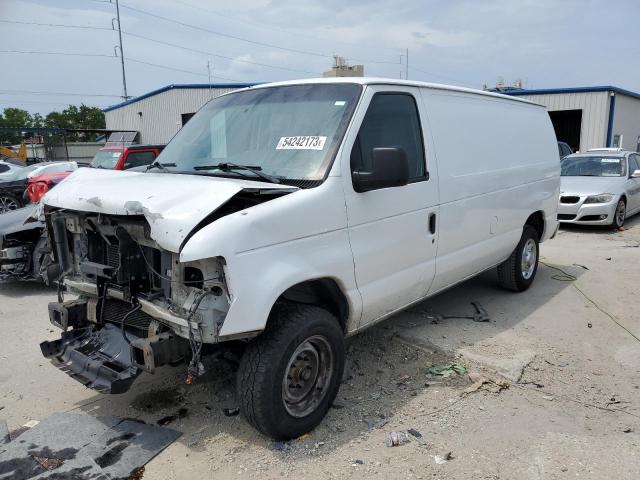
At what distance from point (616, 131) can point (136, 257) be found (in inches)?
1008

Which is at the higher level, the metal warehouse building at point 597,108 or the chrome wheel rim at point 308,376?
the metal warehouse building at point 597,108

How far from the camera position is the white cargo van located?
2889 millimetres

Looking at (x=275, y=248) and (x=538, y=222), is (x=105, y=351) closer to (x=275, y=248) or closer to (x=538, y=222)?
(x=275, y=248)

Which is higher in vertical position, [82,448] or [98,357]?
[98,357]

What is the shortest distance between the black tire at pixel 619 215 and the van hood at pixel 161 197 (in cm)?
1003

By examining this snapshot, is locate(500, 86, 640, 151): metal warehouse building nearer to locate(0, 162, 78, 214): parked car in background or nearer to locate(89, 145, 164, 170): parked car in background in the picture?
locate(89, 145, 164, 170): parked car in background

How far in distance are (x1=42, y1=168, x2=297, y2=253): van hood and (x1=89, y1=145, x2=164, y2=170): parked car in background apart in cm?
785

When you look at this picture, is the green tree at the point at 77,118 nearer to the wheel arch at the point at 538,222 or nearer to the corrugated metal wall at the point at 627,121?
the corrugated metal wall at the point at 627,121

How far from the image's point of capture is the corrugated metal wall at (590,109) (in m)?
22.5

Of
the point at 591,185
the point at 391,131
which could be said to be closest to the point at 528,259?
the point at 391,131

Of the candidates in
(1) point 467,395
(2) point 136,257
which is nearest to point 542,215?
(1) point 467,395

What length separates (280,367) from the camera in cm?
308

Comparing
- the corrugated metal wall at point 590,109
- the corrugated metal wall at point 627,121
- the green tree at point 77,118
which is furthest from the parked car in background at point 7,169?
the green tree at point 77,118

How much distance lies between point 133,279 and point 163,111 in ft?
97.2
